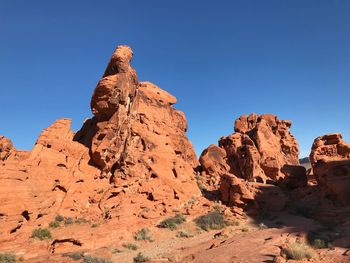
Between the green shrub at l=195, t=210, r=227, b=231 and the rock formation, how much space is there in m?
3.22

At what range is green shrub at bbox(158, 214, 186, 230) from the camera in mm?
19594

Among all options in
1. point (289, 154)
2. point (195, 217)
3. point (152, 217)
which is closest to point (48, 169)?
point (152, 217)

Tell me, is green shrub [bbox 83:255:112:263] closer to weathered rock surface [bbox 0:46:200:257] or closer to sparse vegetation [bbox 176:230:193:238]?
weathered rock surface [bbox 0:46:200:257]

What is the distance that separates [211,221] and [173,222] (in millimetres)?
2499

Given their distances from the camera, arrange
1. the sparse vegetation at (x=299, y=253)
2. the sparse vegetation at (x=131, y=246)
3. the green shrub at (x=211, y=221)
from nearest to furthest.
→ the sparse vegetation at (x=299, y=253), the sparse vegetation at (x=131, y=246), the green shrub at (x=211, y=221)

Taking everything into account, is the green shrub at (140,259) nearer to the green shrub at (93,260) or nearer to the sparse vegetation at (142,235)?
the green shrub at (93,260)

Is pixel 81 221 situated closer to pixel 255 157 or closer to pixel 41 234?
pixel 41 234

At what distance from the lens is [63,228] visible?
18234 millimetres

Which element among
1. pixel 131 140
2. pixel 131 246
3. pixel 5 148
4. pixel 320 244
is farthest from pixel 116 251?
pixel 5 148

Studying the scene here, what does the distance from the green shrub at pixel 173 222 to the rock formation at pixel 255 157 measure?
5.04m

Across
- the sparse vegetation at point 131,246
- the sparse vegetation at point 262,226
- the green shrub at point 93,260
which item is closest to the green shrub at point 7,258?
the green shrub at point 93,260

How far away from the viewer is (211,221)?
807 inches

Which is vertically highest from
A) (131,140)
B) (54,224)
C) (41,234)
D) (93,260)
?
(131,140)

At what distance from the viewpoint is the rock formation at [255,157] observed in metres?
27.1
